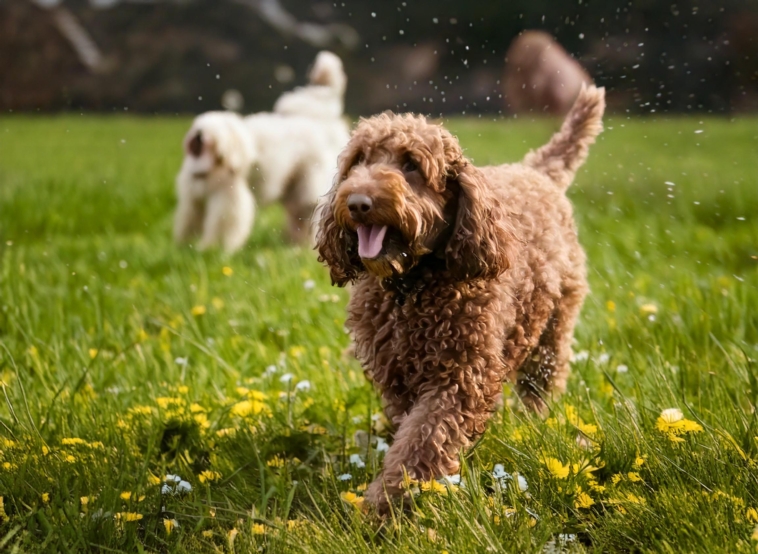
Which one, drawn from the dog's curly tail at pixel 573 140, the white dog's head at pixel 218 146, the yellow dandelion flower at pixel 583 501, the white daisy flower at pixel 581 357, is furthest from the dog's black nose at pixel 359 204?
the white dog's head at pixel 218 146

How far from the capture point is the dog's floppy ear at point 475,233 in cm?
266

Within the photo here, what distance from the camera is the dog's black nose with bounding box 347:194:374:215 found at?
2.52m

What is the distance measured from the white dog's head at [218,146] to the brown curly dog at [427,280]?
399 cm

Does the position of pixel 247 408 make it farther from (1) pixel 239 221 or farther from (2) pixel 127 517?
(1) pixel 239 221

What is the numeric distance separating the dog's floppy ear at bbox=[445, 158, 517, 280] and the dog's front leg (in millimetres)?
405

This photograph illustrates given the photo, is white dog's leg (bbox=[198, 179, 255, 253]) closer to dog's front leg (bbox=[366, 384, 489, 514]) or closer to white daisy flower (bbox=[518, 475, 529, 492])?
dog's front leg (bbox=[366, 384, 489, 514])

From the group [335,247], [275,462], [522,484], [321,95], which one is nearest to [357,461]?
[275,462]

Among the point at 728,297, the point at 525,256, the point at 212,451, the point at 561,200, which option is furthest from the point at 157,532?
the point at 728,297

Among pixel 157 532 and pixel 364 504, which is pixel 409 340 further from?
pixel 157 532

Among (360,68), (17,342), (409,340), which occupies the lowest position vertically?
(360,68)

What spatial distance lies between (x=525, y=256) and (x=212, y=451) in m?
1.34

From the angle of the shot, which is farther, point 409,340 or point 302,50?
point 302,50

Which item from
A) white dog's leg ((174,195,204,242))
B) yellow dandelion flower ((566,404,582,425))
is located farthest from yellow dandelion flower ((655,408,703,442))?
white dog's leg ((174,195,204,242))

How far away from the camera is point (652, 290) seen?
4.91 m
